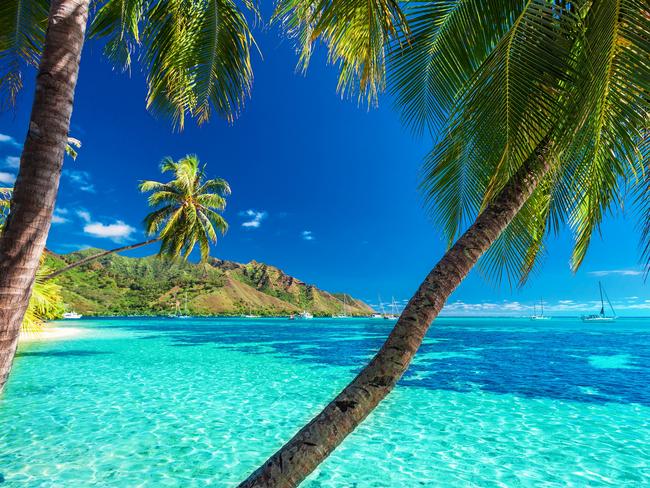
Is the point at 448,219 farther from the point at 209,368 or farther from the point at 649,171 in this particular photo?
the point at 209,368

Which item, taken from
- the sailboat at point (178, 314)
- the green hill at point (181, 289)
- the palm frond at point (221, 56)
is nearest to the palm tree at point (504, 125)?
the palm frond at point (221, 56)

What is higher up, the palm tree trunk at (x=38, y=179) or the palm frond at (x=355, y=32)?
the palm frond at (x=355, y=32)

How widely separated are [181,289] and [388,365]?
103548 millimetres

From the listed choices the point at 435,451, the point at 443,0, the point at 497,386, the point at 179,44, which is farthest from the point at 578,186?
the point at 497,386

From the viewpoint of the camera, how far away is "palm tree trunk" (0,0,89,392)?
5.13ft

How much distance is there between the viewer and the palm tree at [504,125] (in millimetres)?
1323

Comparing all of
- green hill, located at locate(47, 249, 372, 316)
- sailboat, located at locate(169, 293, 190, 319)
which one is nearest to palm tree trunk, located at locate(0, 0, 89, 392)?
green hill, located at locate(47, 249, 372, 316)

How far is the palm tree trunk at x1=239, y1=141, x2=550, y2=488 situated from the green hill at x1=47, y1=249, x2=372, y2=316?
6120 centimetres

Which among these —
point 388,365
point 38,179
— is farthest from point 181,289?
point 388,365

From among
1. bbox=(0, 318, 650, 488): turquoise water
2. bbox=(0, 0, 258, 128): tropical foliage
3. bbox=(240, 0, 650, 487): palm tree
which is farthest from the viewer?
bbox=(0, 318, 650, 488): turquoise water

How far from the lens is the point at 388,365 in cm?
131

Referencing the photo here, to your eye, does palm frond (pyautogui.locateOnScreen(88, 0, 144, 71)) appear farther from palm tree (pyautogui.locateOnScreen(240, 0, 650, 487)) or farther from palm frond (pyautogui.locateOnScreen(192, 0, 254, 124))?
palm tree (pyautogui.locateOnScreen(240, 0, 650, 487))

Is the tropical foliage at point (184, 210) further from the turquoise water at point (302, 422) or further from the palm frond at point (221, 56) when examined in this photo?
the palm frond at point (221, 56)

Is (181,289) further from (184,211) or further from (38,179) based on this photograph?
(38,179)
